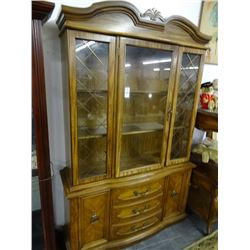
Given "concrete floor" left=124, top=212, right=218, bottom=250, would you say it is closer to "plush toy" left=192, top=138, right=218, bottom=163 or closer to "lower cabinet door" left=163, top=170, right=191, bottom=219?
"lower cabinet door" left=163, top=170, right=191, bottom=219

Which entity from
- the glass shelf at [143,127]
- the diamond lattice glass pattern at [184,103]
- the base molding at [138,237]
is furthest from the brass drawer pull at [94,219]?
the diamond lattice glass pattern at [184,103]

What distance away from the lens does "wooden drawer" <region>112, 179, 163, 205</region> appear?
4.78 ft

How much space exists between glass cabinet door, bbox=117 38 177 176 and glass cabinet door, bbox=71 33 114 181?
0.11 metres

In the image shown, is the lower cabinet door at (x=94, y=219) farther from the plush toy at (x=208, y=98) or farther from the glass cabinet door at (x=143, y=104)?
the plush toy at (x=208, y=98)

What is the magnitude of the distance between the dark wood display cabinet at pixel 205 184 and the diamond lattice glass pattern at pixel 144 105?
471 millimetres

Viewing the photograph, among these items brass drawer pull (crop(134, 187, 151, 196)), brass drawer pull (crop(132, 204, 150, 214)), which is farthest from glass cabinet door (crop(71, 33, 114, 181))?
brass drawer pull (crop(132, 204, 150, 214))

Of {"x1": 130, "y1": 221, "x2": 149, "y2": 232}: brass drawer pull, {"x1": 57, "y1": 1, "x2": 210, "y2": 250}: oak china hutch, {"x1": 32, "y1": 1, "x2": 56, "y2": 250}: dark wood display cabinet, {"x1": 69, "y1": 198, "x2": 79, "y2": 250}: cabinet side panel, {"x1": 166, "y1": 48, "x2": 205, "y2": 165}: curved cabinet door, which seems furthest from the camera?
{"x1": 130, "y1": 221, "x2": 149, "y2": 232}: brass drawer pull

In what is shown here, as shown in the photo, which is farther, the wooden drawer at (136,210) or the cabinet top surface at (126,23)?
the wooden drawer at (136,210)

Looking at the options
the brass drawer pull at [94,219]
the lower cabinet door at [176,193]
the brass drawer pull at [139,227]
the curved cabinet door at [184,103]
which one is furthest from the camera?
the lower cabinet door at [176,193]

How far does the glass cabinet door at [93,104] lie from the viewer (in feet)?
3.80

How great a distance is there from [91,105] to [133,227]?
116 cm

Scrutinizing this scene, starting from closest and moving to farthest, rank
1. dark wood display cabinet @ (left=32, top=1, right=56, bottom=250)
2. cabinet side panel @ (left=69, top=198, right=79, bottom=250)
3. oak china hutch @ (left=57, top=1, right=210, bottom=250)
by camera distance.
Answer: dark wood display cabinet @ (left=32, top=1, right=56, bottom=250) < oak china hutch @ (left=57, top=1, right=210, bottom=250) < cabinet side panel @ (left=69, top=198, right=79, bottom=250)
